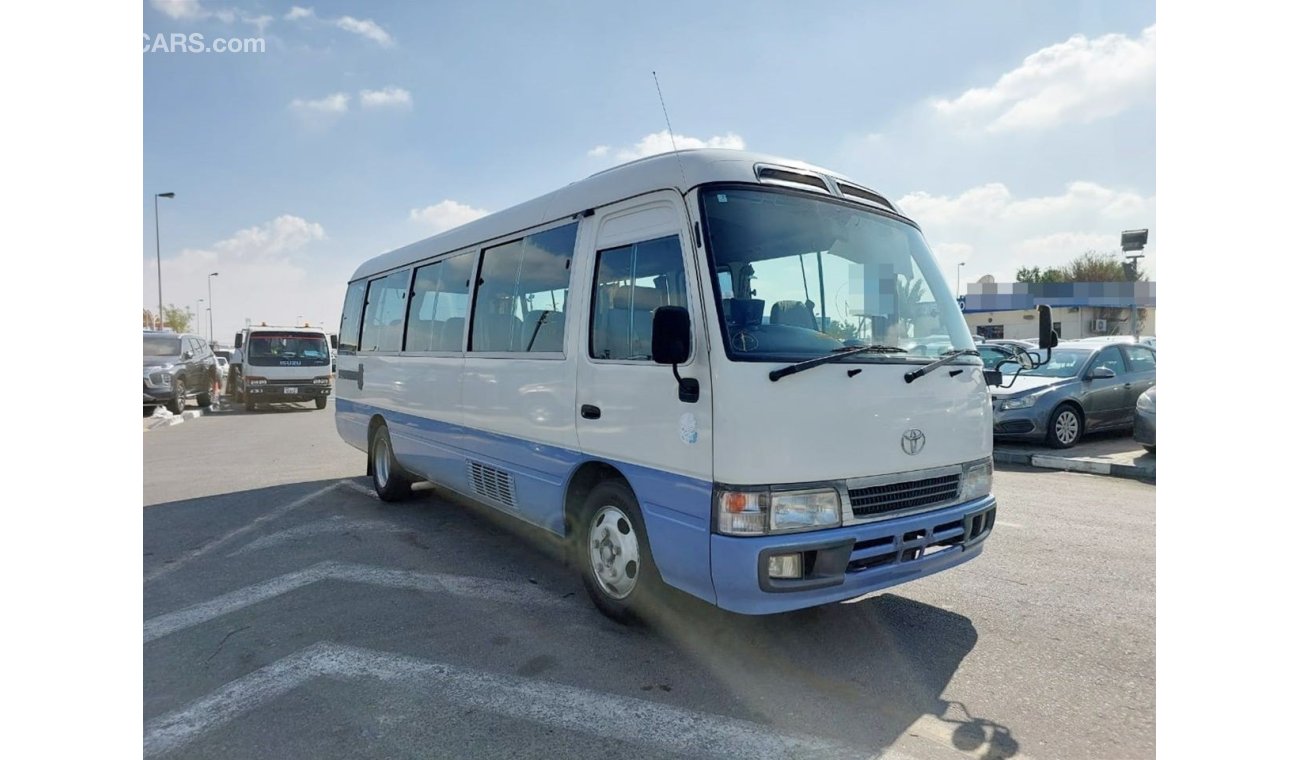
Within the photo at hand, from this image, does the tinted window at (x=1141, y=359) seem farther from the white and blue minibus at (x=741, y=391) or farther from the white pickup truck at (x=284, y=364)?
the white pickup truck at (x=284, y=364)

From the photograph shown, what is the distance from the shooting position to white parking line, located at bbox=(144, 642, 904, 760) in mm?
3230

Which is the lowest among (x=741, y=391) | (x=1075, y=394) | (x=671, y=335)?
(x=1075, y=394)

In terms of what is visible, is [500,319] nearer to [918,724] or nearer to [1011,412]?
[918,724]

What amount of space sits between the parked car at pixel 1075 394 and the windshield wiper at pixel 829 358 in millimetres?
7854

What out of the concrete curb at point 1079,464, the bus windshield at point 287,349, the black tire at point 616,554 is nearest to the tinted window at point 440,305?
the black tire at point 616,554

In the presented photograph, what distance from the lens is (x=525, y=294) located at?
5.58 meters

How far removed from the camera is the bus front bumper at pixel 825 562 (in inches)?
142

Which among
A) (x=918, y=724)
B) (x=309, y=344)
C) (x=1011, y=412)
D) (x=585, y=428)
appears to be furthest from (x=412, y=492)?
(x=309, y=344)

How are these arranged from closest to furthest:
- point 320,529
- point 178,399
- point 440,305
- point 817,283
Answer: point 817,283, point 320,529, point 440,305, point 178,399

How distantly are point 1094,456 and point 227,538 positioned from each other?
10417 millimetres

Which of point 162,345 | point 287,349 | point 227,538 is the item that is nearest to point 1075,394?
point 227,538

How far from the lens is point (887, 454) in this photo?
155 inches

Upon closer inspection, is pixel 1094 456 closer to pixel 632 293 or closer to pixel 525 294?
pixel 525 294

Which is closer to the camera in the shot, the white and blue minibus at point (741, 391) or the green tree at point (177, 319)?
the white and blue minibus at point (741, 391)
